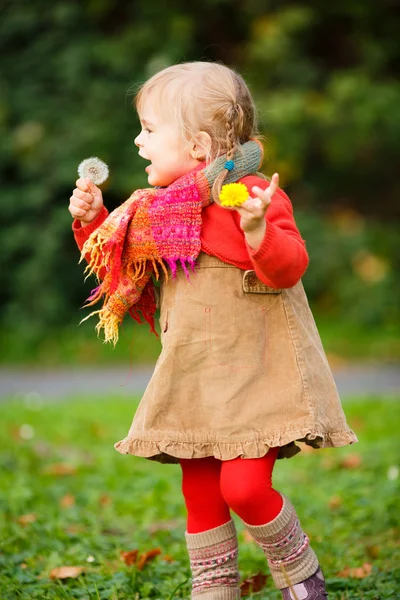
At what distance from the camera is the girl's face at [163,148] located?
2549mm

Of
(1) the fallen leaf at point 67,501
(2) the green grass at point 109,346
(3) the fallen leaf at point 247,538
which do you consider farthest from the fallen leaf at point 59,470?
(2) the green grass at point 109,346

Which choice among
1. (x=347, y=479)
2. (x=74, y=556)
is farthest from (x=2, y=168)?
(x=74, y=556)

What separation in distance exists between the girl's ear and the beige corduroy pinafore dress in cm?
28

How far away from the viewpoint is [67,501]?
4.20 m

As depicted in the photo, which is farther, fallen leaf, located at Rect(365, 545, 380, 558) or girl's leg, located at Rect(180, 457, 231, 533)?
fallen leaf, located at Rect(365, 545, 380, 558)

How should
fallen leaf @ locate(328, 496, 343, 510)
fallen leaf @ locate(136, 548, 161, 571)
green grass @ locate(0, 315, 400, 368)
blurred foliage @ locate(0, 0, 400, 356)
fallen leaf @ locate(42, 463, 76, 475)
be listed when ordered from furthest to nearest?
blurred foliage @ locate(0, 0, 400, 356), green grass @ locate(0, 315, 400, 368), fallen leaf @ locate(42, 463, 76, 475), fallen leaf @ locate(328, 496, 343, 510), fallen leaf @ locate(136, 548, 161, 571)

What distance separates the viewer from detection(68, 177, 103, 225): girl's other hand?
2623mm

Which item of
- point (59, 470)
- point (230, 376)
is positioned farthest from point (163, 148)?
point (59, 470)

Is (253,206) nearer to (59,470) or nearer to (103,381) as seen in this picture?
(59,470)

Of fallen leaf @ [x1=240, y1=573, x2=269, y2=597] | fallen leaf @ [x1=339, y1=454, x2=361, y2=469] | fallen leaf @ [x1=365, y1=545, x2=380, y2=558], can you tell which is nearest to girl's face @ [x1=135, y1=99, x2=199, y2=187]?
fallen leaf @ [x1=240, y1=573, x2=269, y2=597]

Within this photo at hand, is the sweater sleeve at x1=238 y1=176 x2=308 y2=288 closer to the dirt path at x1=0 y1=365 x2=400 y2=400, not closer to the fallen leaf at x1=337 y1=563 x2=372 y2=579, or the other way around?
the fallen leaf at x1=337 y1=563 x2=372 y2=579

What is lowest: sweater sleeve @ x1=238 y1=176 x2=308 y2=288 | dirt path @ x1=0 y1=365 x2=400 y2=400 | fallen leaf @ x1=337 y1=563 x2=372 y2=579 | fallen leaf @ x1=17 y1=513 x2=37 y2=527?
fallen leaf @ x1=337 y1=563 x2=372 y2=579

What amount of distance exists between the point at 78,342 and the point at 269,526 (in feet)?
25.0

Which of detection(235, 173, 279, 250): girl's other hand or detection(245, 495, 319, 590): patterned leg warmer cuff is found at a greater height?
detection(235, 173, 279, 250): girl's other hand
